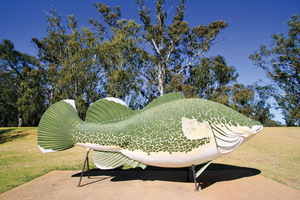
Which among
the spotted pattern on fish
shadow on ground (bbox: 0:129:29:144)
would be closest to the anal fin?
the spotted pattern on fish

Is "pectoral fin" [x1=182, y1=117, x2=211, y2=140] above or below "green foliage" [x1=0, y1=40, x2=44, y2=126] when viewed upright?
below

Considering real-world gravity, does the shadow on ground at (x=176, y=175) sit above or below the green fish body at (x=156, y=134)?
below

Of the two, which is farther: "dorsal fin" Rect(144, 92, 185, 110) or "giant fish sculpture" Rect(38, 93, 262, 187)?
"dorsal fin" Rect(144, 92, 185, 110)

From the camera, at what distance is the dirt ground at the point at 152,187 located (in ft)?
10.9

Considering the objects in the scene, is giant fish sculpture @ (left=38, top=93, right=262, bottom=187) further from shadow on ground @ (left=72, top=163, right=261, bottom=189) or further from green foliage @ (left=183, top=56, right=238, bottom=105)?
green foliage @ (left=183, top=56, right=238, bottom=105)

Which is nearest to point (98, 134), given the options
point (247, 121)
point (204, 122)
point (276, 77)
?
point (204, 122)

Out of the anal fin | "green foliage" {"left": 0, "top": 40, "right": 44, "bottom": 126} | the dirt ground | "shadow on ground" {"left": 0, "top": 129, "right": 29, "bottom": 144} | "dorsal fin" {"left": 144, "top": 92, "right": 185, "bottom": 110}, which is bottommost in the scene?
the dirt ground

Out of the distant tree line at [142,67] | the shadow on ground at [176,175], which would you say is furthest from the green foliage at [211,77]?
the shadow on ground at [176,175]

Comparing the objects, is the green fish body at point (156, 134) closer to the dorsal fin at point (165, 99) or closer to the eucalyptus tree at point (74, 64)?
the dorsal fin at point (165, 99)

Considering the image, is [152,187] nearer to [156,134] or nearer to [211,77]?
[156,134]

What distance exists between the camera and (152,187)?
3.71m

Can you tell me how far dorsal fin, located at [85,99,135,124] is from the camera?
3736 millimetres

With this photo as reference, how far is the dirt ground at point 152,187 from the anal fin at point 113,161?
49 cm

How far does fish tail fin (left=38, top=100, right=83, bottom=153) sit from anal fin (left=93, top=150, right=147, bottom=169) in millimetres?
610
